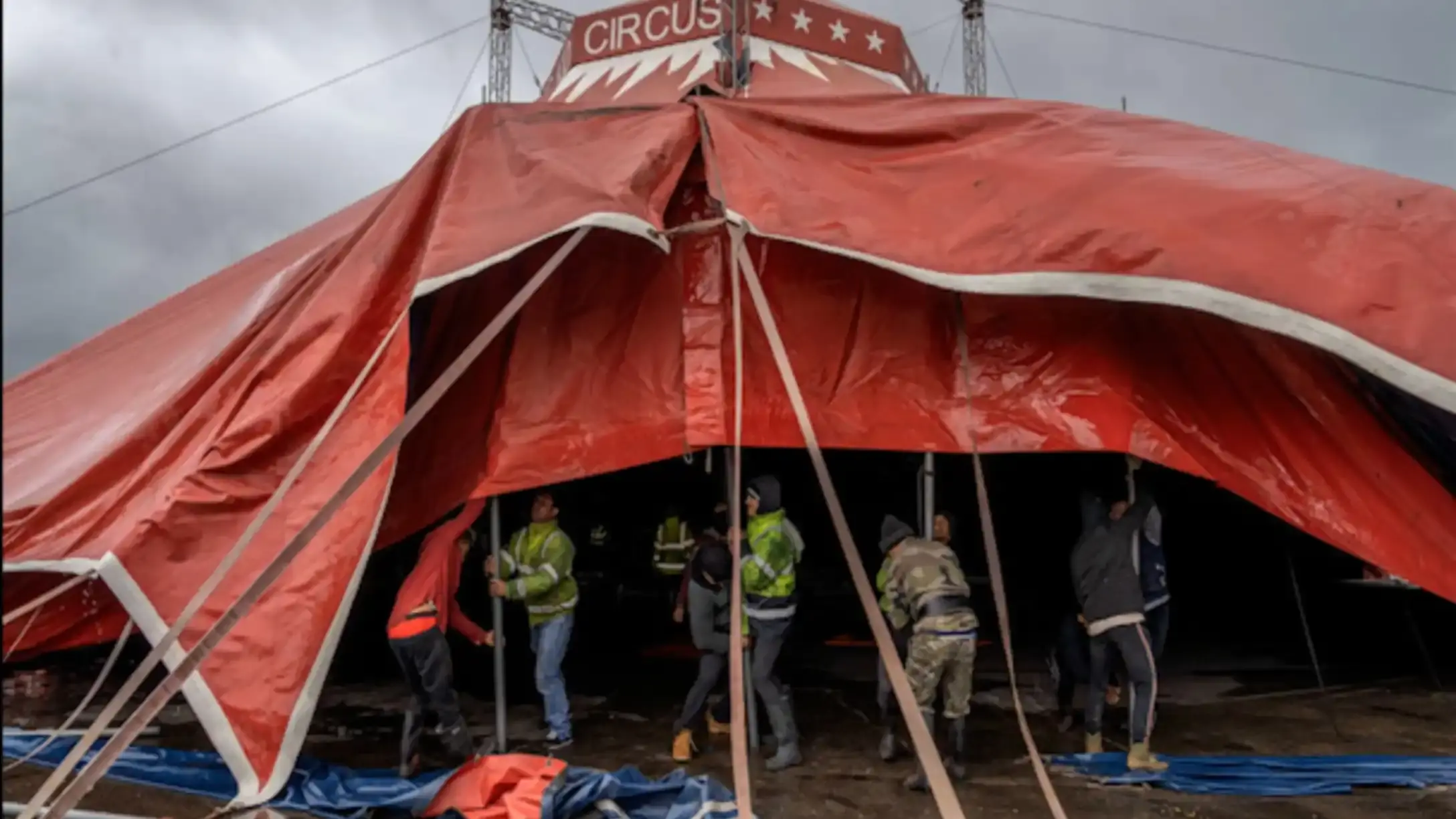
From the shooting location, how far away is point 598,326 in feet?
19.9

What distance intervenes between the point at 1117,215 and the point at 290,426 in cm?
454

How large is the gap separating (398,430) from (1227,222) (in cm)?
421

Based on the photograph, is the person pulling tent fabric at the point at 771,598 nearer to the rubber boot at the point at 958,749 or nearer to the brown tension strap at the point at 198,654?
the rubber boot at the point at 958,749

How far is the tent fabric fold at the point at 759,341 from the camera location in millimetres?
4980

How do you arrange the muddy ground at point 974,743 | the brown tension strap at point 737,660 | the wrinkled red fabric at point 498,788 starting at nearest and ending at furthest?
1. the brown tension strap at point 737,660
2. the wrinkled red fabric at point 498,788
3. the muddy ground at point 974,743

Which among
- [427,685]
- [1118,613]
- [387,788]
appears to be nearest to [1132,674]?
[1118,613]

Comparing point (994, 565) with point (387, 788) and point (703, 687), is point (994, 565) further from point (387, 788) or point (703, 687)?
point (387, 788)

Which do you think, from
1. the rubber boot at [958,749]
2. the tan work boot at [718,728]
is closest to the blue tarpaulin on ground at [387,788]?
the tan work boot at [718,728]

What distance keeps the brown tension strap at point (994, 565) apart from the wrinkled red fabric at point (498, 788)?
2.23m

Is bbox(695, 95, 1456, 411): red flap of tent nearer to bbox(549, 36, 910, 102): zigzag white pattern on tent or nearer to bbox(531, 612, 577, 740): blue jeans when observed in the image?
bbox(531, 612, 577, 740): blue jeans

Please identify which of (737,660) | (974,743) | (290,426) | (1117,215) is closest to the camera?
(737,660)

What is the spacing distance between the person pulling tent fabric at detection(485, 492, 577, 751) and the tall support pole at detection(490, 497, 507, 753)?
0.27ft

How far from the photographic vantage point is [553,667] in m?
6.25

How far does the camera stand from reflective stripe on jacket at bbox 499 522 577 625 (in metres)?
6.15
